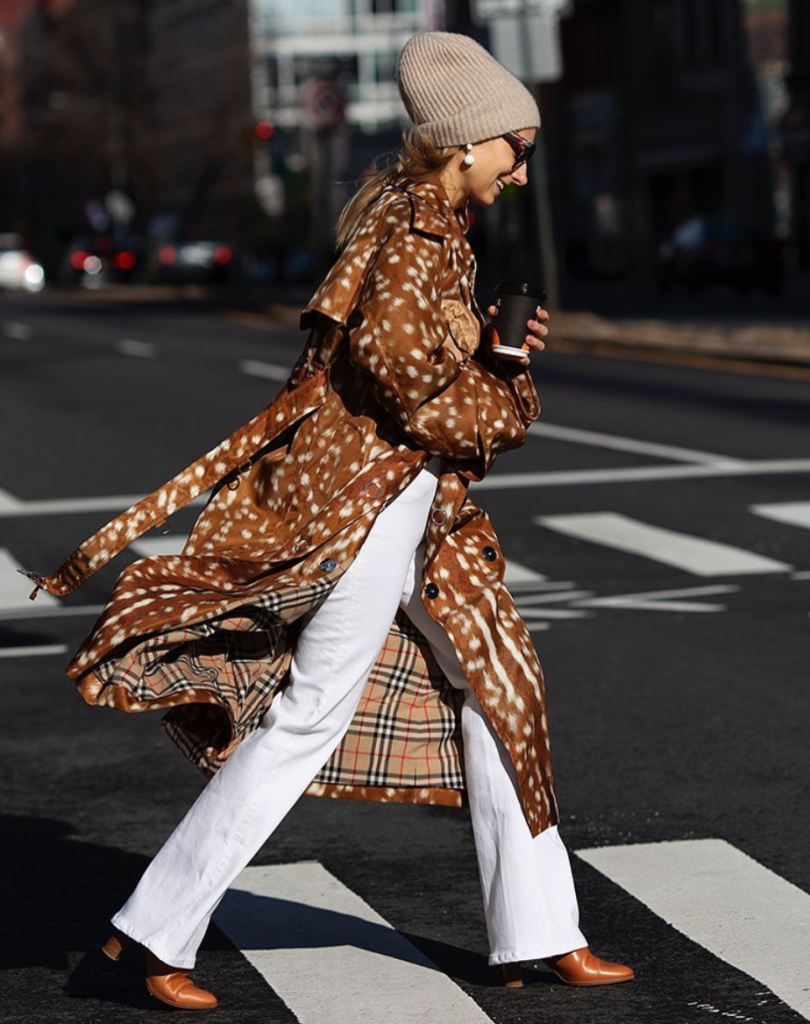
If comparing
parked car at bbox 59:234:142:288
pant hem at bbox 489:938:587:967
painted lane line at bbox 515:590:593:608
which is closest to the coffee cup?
pant hem at bbox 489:938:587:967

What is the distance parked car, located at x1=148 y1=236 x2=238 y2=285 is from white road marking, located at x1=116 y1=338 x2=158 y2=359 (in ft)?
102

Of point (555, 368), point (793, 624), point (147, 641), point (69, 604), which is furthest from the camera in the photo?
point (555, 368)

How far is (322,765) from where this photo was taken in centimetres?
430

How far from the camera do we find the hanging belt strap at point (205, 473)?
4.25 meters

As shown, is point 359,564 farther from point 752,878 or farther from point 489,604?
point 752,878

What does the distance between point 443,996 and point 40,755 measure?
2609mm

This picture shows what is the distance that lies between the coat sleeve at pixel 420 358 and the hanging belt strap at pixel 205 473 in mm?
151

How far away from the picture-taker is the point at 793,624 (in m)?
8.65

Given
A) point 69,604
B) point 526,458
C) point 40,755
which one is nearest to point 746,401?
point 526,458

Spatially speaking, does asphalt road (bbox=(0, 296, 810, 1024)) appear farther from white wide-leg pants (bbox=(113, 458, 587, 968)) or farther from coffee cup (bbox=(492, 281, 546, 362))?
coffee cup (bbox=(492, 281, 546, 362))

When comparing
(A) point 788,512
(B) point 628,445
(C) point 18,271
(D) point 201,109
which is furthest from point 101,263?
(A) point 788,512

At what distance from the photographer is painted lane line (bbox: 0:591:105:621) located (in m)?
9.37

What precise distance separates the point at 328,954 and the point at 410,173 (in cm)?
150

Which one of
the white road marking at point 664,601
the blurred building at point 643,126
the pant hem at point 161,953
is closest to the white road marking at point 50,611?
the white road marking at point 664,601
